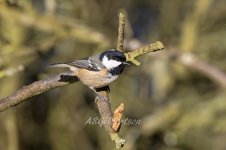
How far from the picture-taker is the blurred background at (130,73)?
15.6 ft

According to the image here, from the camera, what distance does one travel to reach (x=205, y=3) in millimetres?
4875

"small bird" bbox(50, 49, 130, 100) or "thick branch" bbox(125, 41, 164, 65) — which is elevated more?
"thick branch" bbox(125, 41, 164, 65)

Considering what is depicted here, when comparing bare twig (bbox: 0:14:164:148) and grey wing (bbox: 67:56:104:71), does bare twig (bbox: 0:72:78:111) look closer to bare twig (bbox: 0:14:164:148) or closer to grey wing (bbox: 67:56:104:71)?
bare twig (bbox: 0:14:164:148)

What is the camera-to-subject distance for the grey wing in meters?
3.56

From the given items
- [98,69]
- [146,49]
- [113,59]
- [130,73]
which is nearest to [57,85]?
[113,59]

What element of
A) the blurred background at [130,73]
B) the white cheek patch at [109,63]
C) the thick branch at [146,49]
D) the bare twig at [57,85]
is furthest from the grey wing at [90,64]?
the blurred background at [130,73]

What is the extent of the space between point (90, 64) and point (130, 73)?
5.88ft

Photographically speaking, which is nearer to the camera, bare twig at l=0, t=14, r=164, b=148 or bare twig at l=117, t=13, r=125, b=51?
bare twig at l=0, t=14, r=164, b=148

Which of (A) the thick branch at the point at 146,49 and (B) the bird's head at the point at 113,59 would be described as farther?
(B) the bird's head at the point at 113,59

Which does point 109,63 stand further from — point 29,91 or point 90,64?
point 29,91

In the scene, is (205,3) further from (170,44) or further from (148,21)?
(148,21)

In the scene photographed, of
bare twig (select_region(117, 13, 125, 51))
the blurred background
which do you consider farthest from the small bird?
the blurred background

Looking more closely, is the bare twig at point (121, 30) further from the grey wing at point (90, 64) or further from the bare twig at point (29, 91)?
the grey wing at point (90, 64)

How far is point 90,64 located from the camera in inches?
144
